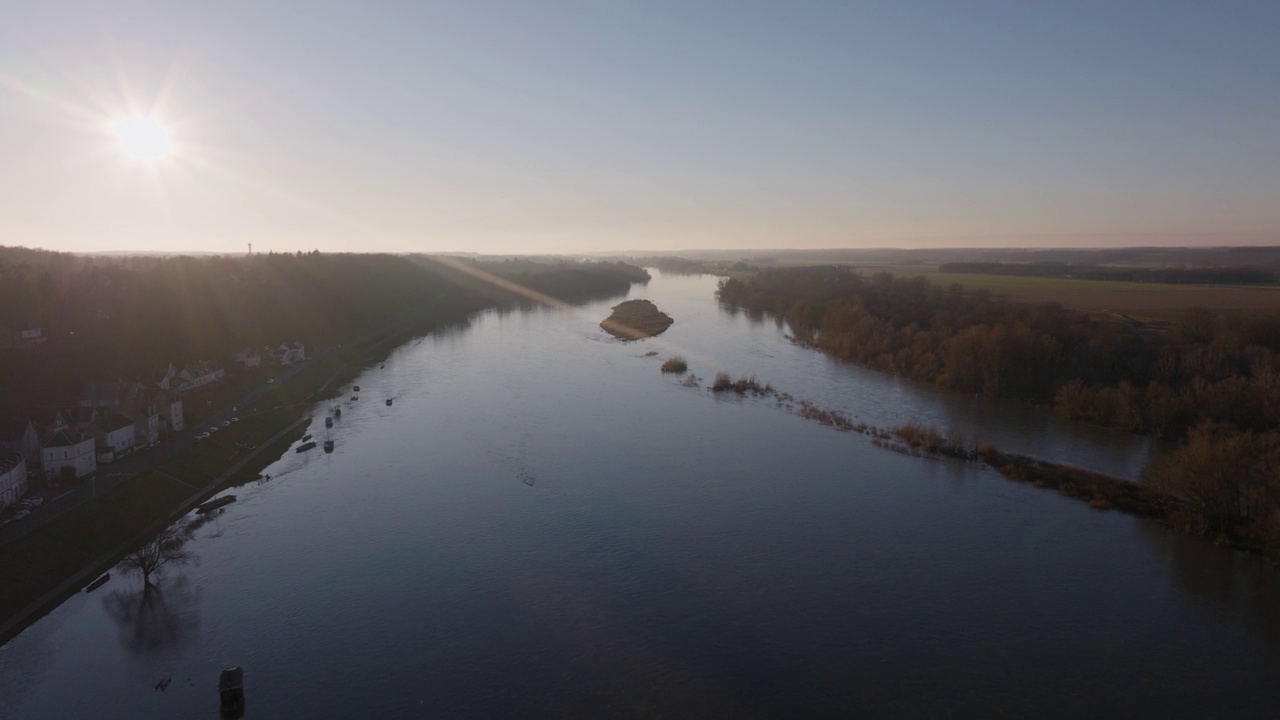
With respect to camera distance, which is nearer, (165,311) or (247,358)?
(247,358)

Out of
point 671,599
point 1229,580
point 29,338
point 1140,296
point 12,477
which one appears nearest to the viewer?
point 671,599

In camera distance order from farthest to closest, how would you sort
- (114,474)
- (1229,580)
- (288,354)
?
1. (288,354)
2. (114,474)
3. (1229,580)

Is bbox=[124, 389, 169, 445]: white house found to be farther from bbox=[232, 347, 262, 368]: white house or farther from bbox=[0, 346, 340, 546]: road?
bbox=[232, 347, 262, 368]: white house

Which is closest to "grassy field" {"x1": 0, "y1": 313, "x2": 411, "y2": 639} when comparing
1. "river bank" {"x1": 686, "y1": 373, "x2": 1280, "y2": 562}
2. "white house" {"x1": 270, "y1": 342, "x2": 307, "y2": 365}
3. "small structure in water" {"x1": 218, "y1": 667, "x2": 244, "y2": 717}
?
"white house" {"x1": 270, "y1": 342, "x2": 307, "y2": 365}

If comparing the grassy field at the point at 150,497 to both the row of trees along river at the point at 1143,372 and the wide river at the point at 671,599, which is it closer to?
the wide river at the point at 671,599

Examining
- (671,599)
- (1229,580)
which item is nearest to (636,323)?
(671,599)

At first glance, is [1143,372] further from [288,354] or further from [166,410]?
[288,354]

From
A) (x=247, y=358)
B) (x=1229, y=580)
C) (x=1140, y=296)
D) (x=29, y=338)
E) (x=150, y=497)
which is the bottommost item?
(x=1229, y=580)
